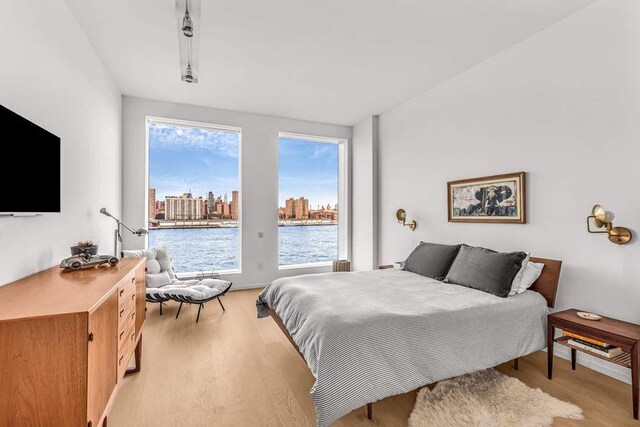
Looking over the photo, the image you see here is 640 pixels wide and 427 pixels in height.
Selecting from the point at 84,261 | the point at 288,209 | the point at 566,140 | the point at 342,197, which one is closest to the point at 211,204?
the point at 288,209

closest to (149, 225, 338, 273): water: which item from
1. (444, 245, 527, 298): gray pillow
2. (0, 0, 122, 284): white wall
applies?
(0, 0, 122, 284): white wall

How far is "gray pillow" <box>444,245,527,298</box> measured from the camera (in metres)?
2.59

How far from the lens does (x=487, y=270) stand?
2.72 m

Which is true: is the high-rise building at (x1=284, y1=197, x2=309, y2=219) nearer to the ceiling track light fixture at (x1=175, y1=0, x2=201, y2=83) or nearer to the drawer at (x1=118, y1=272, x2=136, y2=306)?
the ceiling track light fixture at (x1=175, y1=0, x2=201, y2=83)

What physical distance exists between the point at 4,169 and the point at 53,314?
2.96 feet

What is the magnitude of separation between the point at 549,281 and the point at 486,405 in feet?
4.19

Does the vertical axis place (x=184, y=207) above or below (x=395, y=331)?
above

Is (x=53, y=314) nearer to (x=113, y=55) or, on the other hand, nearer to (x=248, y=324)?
(x=248, y=324)

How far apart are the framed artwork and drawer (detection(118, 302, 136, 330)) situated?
3.39 m

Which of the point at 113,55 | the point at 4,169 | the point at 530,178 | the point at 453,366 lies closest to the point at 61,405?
the point at 4,169

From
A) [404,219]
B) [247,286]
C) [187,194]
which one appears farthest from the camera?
[187,194]

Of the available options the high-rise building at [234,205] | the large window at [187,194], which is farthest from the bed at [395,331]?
the large window at [187,194]

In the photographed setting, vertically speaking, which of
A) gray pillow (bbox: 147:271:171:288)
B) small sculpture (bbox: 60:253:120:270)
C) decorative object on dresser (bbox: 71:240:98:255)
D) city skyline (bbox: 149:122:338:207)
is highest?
city skyline (bbox: 149:122:338:207)

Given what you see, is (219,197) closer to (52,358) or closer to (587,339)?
(52,358)
